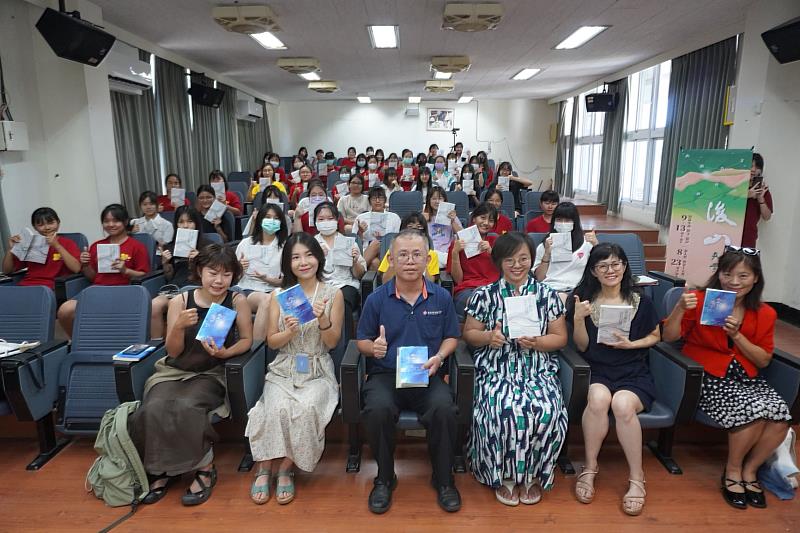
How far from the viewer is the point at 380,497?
2121mm

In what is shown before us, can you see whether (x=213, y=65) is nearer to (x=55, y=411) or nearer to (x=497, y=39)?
(x=497, y=39)

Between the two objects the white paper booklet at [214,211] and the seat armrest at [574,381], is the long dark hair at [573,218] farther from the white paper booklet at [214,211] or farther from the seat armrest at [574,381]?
the white paper booklet at [214,211]

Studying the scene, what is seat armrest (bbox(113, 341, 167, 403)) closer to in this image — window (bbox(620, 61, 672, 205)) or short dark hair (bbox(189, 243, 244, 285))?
short dark hair (bbox(189, 243, 244, 285))

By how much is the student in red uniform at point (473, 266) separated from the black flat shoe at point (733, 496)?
1723 mm

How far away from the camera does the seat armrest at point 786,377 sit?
2160 mm

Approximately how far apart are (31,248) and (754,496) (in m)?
4.62

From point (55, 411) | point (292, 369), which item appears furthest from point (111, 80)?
point (292, 369)

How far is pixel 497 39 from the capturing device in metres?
6.23

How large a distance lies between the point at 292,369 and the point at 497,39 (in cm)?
552

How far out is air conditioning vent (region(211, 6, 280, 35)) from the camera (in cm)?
472

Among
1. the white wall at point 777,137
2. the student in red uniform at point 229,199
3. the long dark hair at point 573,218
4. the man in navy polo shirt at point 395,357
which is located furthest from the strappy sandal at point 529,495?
the student in red uniform at point 229,199

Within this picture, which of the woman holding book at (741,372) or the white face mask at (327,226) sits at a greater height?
the white face mask at (327,226)

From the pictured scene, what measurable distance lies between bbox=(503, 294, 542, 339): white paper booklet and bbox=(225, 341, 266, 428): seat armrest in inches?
48.3

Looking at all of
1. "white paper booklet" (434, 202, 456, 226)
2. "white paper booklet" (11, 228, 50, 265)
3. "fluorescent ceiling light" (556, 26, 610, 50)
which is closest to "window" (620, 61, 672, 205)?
"fluorescent ceiling light" (556, 26, 610, 50)
